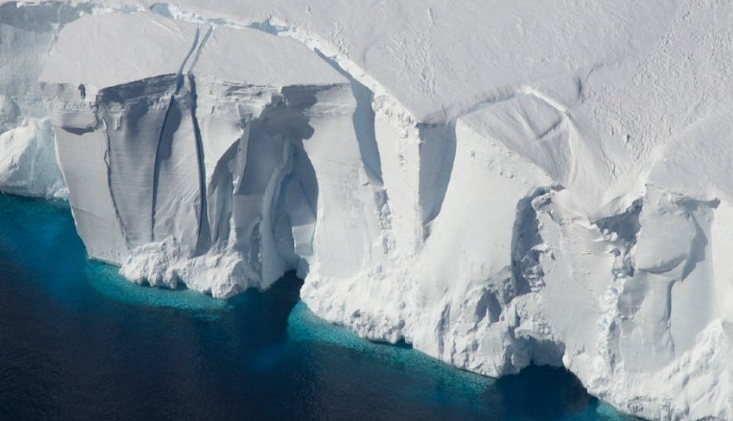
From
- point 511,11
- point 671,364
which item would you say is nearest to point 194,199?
point 511,11

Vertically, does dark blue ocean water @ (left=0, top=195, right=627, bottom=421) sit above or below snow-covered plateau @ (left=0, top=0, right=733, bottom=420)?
below

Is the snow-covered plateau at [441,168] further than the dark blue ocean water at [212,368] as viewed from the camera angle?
No

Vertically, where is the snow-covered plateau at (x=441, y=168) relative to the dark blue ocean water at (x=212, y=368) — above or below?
above

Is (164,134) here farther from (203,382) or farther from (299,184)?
(203,382)

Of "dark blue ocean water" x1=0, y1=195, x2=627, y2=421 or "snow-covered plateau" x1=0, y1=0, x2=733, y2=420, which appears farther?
"dark blue ocean water" x1=0, y1=195, x2=627, y2=421

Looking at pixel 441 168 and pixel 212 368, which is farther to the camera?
pixel 212 368
